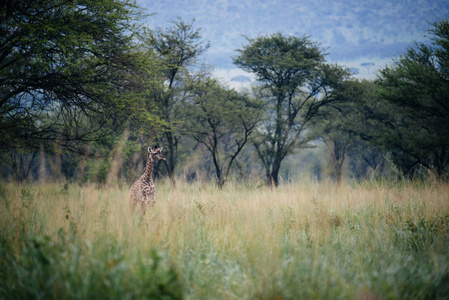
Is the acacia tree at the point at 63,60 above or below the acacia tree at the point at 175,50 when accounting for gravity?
below

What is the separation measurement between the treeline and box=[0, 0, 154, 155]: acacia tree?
0.04 meters

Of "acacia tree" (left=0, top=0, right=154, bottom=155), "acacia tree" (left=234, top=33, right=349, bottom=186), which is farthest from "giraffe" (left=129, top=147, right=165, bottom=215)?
"acacia tree" (left=234, top=33, right=349, bottom=186)

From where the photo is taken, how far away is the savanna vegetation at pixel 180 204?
2.34 meters

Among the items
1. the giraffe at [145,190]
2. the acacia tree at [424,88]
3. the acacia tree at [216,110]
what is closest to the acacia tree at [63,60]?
the giraffe at [145,190]

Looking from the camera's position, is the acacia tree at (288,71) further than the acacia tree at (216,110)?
Yes

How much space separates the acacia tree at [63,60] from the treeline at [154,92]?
0.12 ft

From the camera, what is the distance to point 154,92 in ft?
48.7

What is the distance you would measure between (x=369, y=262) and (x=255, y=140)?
17.3m

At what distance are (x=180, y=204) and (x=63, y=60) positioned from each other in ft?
14.7

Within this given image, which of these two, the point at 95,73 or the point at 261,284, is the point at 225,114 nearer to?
the point at 95,73

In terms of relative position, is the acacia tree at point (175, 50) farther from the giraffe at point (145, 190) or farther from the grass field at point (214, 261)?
the grass field at point (214, 261)

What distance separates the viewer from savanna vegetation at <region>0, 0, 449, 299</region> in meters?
2.34

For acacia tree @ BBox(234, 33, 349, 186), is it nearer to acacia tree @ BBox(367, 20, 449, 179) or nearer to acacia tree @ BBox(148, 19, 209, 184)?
acacia tree @ BBox(148, 19, 209, 184)

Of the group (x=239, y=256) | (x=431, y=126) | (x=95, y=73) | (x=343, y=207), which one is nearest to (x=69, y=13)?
(x=95, y=73)
